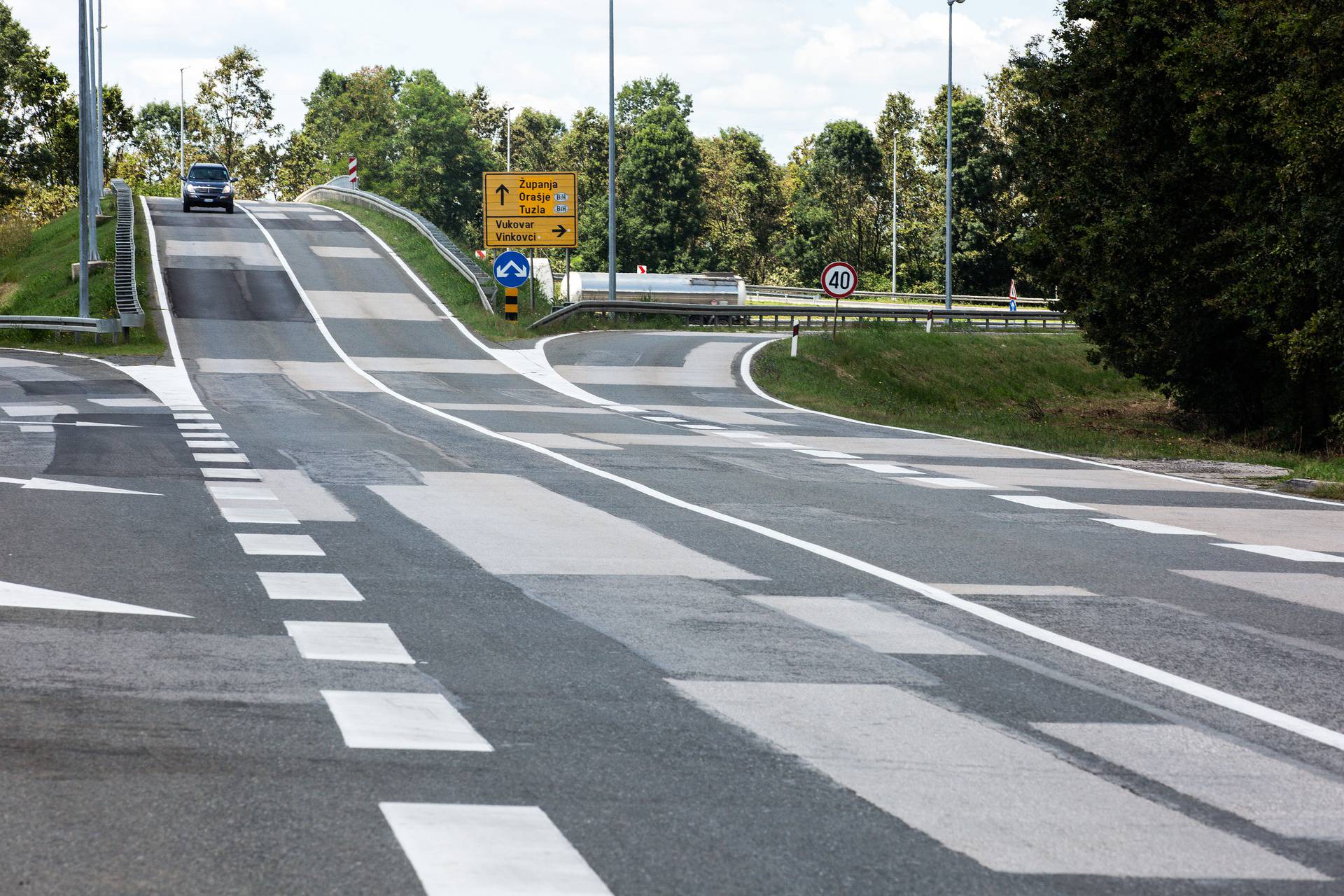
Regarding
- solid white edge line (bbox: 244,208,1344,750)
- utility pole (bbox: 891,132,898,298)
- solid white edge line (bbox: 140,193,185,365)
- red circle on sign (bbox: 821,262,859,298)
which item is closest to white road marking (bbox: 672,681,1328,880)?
solid white edge line (bbox: 244,208,1344,750)

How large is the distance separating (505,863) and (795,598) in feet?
14.8

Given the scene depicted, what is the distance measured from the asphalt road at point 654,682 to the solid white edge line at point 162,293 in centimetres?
1535

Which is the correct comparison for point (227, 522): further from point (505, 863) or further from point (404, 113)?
point (404, 113)

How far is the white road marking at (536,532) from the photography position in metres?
9.20

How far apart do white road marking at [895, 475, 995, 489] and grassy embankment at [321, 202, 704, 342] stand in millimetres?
25252

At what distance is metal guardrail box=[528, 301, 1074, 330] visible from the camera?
4519 centimetres

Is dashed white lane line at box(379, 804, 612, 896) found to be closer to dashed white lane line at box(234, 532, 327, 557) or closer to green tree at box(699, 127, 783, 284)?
dashed white lane line at box(234, 532, 327, 557)

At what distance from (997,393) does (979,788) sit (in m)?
38.3

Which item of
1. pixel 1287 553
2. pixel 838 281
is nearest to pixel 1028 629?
pixel 1287 553

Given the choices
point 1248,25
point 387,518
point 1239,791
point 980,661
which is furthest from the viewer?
point 1248,25

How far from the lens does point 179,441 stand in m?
16.8

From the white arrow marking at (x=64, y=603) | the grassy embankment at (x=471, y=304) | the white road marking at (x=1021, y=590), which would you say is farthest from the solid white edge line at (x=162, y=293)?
the white road marking at (x=1021, y=590)

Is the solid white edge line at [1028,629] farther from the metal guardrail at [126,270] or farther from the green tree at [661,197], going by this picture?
the green tree at [661,197]

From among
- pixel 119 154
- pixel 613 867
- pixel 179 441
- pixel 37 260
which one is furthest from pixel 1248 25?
pixel 119 154
